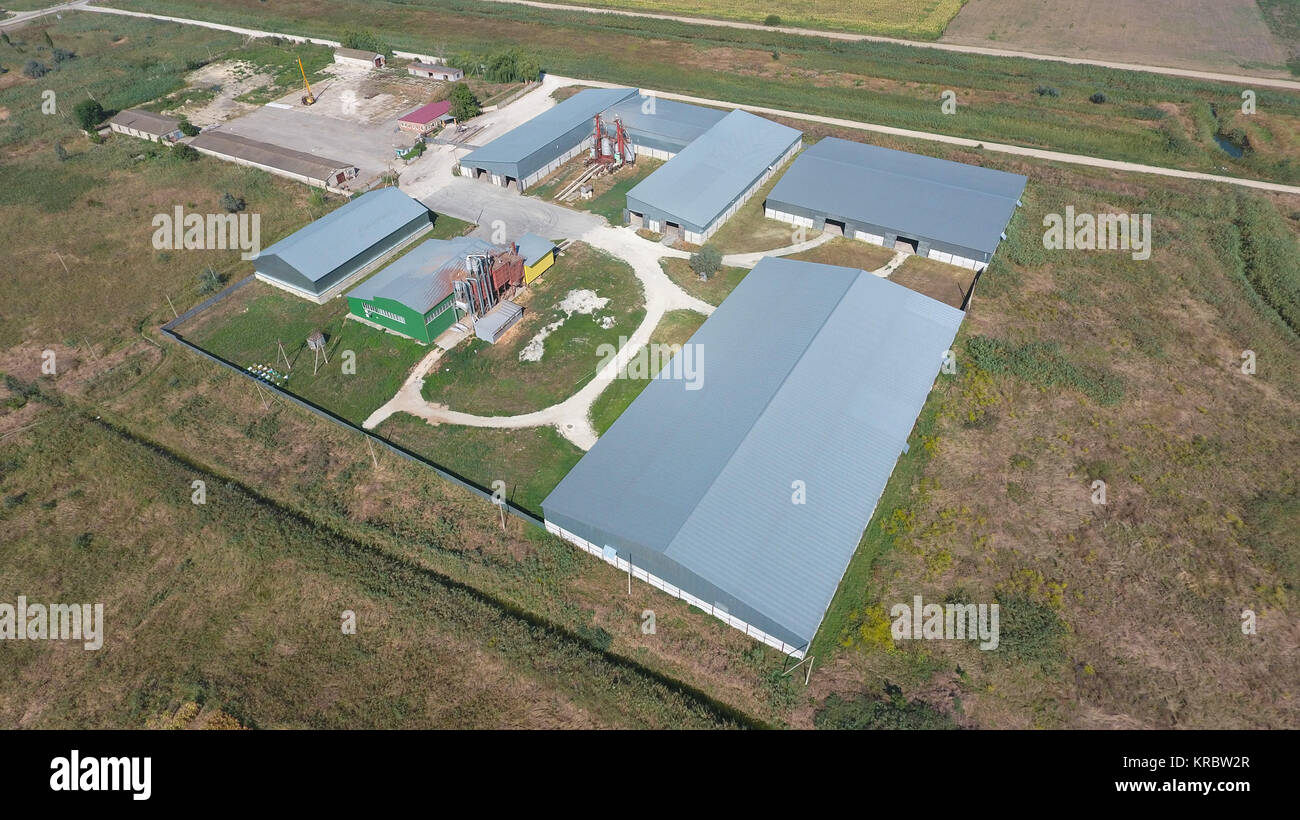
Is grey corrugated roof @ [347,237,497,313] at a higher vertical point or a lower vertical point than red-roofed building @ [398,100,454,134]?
lower

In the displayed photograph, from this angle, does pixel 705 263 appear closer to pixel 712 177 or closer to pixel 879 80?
pixel 712 177

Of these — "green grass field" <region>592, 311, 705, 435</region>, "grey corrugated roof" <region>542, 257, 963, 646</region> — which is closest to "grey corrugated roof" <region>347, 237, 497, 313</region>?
"green grass field" <region>592, 311, 705, 435</region>

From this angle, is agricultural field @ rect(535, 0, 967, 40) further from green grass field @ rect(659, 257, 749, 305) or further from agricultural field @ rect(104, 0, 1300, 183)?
green grass field @ rect(659, 257, 749, 305)

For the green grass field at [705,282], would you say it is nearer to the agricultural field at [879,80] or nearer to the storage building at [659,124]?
the storage building at [659,124]

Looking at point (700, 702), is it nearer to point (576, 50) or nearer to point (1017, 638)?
point (1017, 638)

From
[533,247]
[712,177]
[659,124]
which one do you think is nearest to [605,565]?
[533,247]

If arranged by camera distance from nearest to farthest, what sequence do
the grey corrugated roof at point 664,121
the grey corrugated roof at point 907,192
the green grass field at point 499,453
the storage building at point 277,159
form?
the green grass field at point 499,453, the grey corrugated roof at point 907,192, the storage building at point 277,159, the grey corrugated roof at point 664,121

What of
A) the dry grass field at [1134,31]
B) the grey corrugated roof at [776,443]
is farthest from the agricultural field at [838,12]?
the grey corrugated roof at [776,443]
